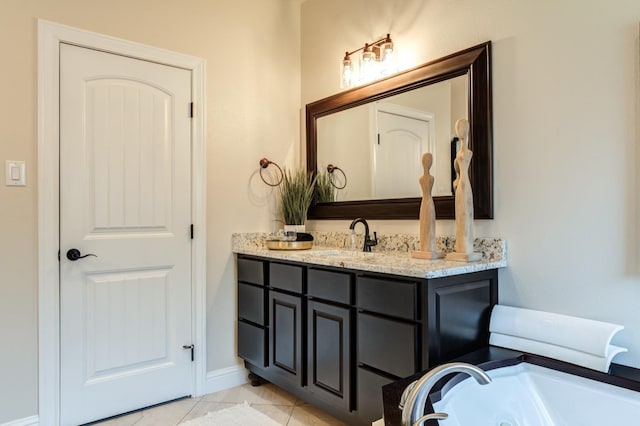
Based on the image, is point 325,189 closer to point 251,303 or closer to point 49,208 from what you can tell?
point 251,303

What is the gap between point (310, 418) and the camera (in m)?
2.22

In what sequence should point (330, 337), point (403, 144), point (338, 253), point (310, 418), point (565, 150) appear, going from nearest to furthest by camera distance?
point (565, 150)
point (330, 337)
point (310, 418)
point (403, 144)
point (338, 253)

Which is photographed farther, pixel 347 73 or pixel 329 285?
pixel 347 73

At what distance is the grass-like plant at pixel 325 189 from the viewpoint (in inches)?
110

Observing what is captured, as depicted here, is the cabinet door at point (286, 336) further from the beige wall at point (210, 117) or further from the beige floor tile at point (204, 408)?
the beige wall at point (210, 117)

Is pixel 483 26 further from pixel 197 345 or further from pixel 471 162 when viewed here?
pixel 197 345

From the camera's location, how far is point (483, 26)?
1950mm

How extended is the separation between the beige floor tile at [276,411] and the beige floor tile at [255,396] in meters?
0.04

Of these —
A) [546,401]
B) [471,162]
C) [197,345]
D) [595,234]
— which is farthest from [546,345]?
[197,345]

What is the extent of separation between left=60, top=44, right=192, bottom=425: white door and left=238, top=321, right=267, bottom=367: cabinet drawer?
1.10 feet

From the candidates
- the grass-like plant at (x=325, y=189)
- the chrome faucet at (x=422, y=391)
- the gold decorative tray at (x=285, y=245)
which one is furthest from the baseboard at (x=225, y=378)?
the chrome faucet at (x=422, y=391)

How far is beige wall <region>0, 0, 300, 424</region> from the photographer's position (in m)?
1.99

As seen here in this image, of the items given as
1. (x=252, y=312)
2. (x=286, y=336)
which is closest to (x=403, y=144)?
(x=286, y=336)

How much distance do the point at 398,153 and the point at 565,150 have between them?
2.93ft
